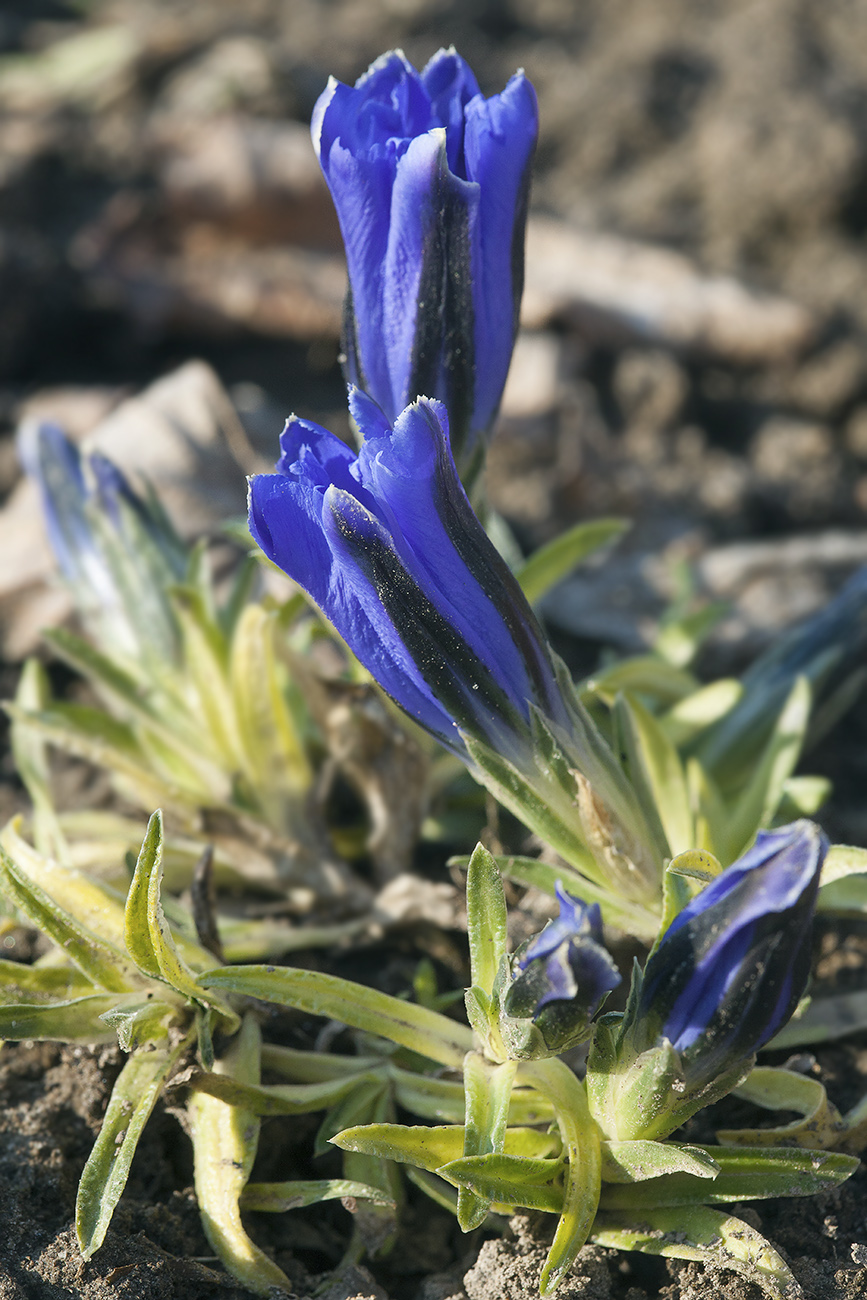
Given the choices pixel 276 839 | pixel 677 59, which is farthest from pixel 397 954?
pixel 677 59

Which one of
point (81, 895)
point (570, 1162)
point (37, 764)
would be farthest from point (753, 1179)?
point (37, 764)

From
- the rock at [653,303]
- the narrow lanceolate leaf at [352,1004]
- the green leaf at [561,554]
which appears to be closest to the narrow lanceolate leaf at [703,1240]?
the narrow lanceolate leaf at [352,1004]

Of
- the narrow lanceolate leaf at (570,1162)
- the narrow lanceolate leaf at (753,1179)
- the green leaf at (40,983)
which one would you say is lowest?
the narrow lanceolate leaf at (753,1179)

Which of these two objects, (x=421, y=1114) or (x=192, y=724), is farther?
(x=192, y=724)

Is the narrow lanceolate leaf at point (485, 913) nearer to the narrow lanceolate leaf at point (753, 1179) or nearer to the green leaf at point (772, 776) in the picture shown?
the narrow lanceolate leaf at point (753, 1179)

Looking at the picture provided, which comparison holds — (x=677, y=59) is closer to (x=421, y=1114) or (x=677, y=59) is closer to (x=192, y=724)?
(x=192, y=724)

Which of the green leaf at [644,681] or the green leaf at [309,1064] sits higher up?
the green leaf at [644,681]
